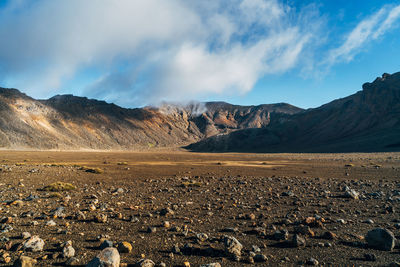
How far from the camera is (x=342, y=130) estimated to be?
11456 cm

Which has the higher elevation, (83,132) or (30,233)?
(83,132)

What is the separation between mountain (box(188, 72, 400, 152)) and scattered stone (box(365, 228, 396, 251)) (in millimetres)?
87841

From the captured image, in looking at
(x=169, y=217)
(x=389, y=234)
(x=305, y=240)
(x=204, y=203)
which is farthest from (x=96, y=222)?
(x=389, y=234)

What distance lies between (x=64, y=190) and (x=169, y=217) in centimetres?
800

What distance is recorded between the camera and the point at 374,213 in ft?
27.8

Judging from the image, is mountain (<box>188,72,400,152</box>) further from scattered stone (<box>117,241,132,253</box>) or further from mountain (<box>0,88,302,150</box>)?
scattered stone (<box>117,241,132,253</box>)

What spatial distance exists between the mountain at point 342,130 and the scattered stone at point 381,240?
288ft

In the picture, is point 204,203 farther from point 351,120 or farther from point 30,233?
point 351,120

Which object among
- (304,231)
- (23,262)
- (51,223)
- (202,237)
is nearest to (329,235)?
(304,231)

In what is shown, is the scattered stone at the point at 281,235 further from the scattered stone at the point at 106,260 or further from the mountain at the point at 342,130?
the mountain at the point at 342,130

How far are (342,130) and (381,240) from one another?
422 feet

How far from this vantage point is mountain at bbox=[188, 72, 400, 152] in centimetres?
8962

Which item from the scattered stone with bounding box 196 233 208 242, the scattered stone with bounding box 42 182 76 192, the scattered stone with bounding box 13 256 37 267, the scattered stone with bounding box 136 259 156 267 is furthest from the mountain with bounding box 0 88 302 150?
the scattered stone with bounding box 136 259 156 267

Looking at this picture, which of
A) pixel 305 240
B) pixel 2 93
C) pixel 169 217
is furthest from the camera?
pixel 2 93
